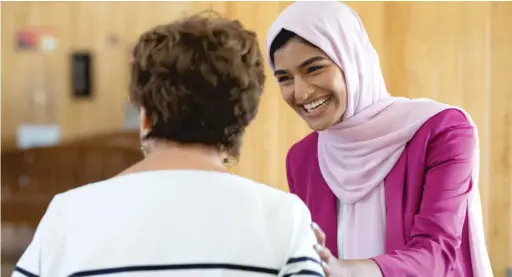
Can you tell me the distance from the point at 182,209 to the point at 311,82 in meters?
0.53

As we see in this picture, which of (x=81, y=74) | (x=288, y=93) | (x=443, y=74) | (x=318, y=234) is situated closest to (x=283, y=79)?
(x=288, y=93)

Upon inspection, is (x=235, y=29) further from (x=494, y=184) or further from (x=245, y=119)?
(x=494, y=184)

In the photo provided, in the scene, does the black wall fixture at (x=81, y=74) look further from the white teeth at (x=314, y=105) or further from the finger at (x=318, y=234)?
the finger at (x=318, y=234)

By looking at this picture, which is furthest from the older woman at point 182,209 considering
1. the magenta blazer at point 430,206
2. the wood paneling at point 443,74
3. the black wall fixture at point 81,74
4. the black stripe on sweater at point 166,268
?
the black wall fixture at point 81,74

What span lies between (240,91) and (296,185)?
642 millimetres

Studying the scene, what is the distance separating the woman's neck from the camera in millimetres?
804

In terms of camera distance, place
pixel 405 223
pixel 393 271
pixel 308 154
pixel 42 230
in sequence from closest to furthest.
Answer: pixel 42 230, pixel 393 271, pixel 405 223, pixel 308 154

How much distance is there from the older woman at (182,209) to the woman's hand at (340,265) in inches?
2.3

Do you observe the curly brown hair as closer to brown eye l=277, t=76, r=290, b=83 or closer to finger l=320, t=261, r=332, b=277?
finger l=320, t=261, r=332, b=277

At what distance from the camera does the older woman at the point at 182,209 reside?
0.78 m

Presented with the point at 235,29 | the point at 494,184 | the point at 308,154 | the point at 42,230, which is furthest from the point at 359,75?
the point at 494,184

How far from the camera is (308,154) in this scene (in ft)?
4.79

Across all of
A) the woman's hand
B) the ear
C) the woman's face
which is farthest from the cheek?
the ear

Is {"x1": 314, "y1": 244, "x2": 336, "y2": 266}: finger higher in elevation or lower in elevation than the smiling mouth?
lower
